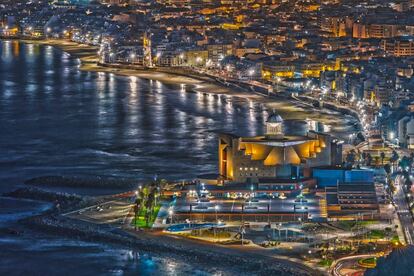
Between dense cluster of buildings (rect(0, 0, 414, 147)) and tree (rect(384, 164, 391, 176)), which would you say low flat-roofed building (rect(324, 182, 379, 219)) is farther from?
dense cluster of buildings (rect(0, 0, 414, 147))

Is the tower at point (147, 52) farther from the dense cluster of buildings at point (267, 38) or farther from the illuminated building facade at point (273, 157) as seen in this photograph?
the illuminated building facade at point (273, 157)

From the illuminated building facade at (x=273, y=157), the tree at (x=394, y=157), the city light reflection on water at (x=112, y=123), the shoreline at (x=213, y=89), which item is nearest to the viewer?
the illuminated building facade at (x=273, y=157)

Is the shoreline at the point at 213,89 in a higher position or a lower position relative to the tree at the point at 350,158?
lower

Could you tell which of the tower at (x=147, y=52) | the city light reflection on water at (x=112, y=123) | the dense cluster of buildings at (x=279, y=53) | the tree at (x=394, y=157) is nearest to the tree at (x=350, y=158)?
the dense cluster of buildings at (x=279, y=53)

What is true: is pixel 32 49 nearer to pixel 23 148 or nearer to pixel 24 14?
pixel 24 14

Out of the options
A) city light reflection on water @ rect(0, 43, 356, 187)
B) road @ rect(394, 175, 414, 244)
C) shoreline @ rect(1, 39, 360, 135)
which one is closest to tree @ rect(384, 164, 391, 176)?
road @ rect(394, 175, 414, 244)

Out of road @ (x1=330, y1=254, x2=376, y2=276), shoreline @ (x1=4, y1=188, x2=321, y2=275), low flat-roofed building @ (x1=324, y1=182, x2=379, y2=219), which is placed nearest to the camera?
road @ (x1=330, y1=254, x2=376, y2=276)

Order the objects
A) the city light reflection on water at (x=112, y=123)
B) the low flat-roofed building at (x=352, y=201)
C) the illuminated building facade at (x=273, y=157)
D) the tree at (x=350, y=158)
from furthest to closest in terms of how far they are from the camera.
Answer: the city light reflection on water at (x=112, y=123), the tree at (x=350, y=158), the illuminated building facade at (x=273, y=157), the low flat-roofed building at (x=352, y=201)
